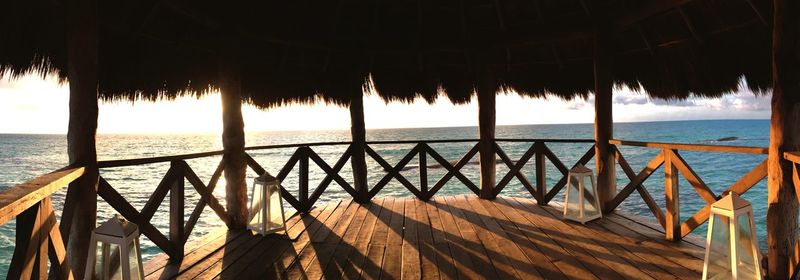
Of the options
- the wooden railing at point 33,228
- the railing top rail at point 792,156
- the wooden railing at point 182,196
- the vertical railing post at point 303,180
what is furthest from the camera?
the vertical railing post at point 303,180

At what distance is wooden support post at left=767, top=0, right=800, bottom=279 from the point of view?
211 centimetres

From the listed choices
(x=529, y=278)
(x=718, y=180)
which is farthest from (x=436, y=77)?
(x=718, y=180)

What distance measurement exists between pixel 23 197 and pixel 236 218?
7.80 ft

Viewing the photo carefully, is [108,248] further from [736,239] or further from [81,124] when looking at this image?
[736,239]

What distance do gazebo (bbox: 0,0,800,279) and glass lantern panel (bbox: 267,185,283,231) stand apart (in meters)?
0.42

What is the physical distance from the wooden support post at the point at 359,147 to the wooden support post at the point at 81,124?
9.07ft

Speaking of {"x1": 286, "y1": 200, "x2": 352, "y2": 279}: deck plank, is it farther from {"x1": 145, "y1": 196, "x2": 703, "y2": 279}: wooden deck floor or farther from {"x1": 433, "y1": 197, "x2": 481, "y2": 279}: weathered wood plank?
{"x1": 433, "y1": 197, "x2": 481, "y2": 279}: weathered wood plank

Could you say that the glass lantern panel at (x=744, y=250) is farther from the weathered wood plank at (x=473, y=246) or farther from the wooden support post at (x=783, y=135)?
the weathered wood plank at (x=473, y=246)

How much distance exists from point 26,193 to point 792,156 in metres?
3.29

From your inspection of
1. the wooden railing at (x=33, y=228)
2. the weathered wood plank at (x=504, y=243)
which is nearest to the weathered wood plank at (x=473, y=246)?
the weathered wood plank at (x=504, y=243)

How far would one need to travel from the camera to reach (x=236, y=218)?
3.53 m

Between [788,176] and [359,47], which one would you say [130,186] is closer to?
[359,47]

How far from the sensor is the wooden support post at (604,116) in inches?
149

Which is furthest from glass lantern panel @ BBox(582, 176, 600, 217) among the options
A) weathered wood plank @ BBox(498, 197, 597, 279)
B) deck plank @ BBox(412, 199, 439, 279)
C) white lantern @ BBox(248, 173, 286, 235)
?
white lantern @ BBox(248, 173, 286, 235)
